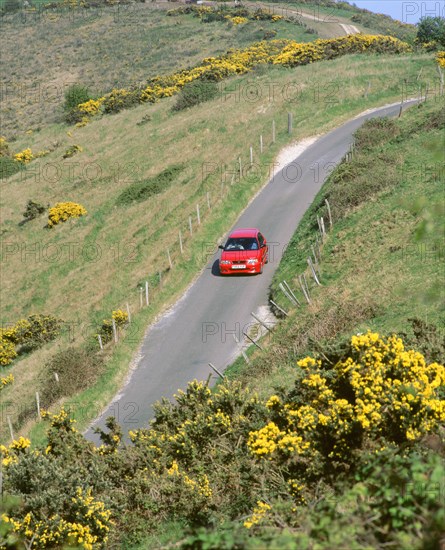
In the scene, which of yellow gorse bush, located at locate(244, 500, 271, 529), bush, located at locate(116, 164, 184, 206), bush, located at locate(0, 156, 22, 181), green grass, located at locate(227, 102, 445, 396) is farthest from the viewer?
bush, located at locate(0, 156, 22, 181)

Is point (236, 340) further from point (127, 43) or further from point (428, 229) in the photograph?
point (127, 43)

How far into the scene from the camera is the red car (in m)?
25.9

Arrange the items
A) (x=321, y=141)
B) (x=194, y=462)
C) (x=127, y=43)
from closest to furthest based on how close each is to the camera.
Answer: (x=194, y=462), (x=321, y=141), (x=127, y=43)

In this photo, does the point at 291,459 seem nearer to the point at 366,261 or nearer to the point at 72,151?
the point at 366,261

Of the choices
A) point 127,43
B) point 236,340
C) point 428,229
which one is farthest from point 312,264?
point 127,43

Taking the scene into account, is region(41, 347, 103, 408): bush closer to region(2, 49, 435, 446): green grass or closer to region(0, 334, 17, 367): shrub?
region(2, 49, 435, 446): green grass

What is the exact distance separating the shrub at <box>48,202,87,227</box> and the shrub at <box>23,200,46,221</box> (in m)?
2.20

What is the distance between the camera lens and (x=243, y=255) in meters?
25.9

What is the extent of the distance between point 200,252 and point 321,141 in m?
15.6

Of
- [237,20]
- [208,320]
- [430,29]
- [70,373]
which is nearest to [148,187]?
[208,320]

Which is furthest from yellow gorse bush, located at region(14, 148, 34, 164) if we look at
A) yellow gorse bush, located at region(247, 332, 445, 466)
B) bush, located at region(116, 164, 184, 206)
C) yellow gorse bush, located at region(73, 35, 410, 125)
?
yellow gorse bush, located at region(247, 332, 445, 466)

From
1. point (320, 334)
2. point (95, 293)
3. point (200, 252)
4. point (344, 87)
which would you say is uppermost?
point (344, 87)

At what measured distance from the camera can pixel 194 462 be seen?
36.2 feet

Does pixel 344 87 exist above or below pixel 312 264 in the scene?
above
